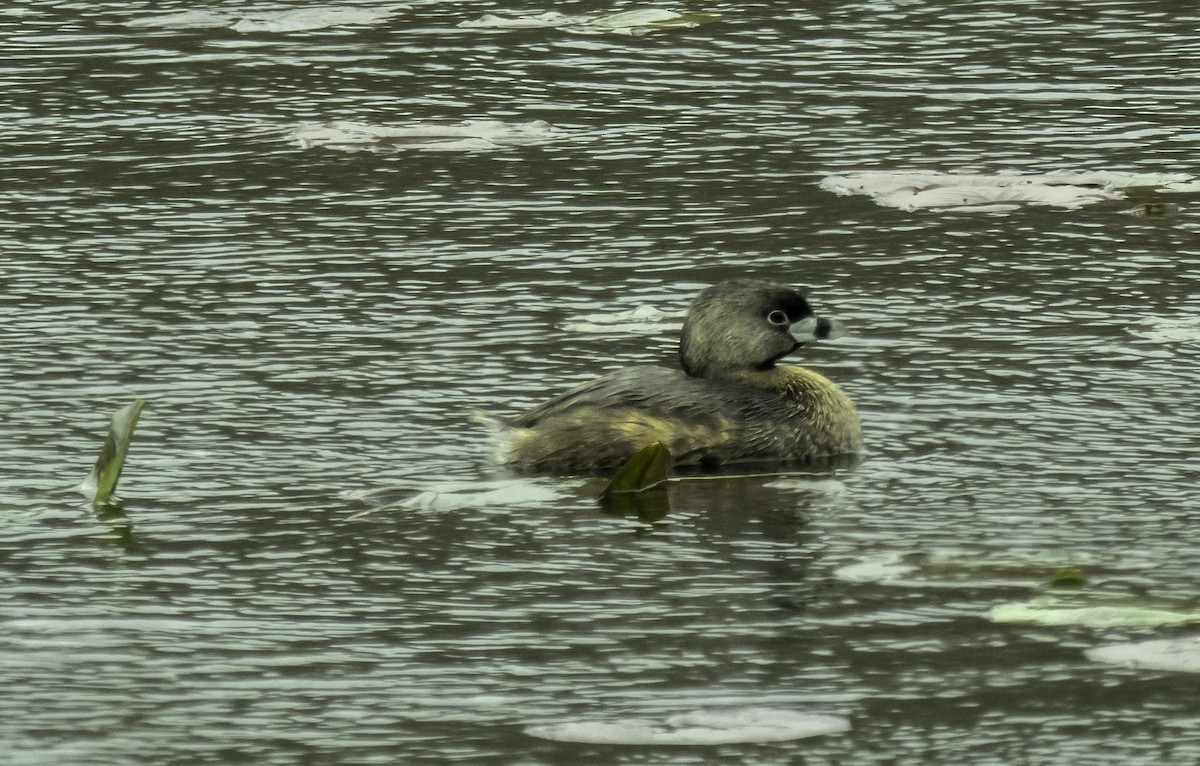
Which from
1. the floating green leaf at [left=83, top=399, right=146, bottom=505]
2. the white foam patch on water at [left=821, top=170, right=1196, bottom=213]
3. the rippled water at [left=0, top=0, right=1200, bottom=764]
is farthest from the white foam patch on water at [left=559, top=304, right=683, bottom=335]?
the floating green leaf at [left=83, top=399, right=146, bottom=505]

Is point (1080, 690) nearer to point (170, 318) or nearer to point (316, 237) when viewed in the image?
point (170, 318)

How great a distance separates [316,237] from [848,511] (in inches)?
166

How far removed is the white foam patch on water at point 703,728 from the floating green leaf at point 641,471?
220 cm

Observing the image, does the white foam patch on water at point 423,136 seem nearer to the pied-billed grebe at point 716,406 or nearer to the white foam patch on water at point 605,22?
the white foam patch on water at point 605,22

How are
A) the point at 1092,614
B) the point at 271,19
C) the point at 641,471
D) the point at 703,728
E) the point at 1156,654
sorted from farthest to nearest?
the point at 271,19 → the point at 641,471 → the point at 1092,614 → the point at 1156,654 → the point at 703,728

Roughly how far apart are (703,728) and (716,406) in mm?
2907

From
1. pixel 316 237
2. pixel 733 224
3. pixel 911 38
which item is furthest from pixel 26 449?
pixel 911 38

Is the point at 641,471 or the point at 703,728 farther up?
the point at 703,728

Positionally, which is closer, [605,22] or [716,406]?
[716,406]

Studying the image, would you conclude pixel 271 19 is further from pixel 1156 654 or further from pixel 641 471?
pixel 1156 654

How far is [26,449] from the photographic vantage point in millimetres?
7922

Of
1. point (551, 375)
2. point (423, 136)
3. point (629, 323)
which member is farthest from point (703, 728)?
point (423, 136)

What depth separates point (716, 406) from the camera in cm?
823

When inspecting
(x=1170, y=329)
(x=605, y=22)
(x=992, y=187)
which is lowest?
(x=1170, y=329)
